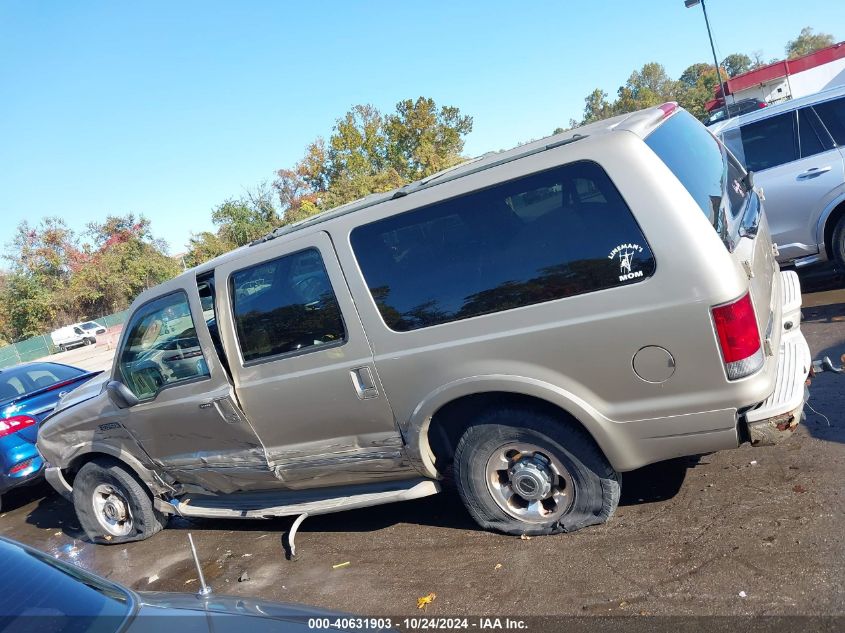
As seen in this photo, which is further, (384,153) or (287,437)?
(384,153)

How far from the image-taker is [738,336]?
3.20 m

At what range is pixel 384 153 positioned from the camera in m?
39.6

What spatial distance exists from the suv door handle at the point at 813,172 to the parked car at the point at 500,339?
310 centimetres

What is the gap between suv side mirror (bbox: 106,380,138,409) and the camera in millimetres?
5094

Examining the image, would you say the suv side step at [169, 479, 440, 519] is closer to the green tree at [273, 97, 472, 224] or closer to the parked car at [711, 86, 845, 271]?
the parked car at [711, 86, 845, 271]

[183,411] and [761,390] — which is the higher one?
[183,411]

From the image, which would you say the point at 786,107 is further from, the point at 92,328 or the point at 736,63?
the point at 736,63

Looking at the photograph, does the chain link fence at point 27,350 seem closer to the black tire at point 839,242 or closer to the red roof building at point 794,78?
the black tire at point 839,242

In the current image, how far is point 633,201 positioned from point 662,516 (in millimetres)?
1864

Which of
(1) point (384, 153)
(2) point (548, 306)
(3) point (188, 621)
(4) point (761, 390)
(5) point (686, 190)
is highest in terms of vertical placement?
(1) point (384, 153)

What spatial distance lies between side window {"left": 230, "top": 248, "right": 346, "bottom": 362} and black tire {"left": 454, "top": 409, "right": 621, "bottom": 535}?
1.05 metres

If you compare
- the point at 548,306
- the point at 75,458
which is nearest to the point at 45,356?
the point at 75,458

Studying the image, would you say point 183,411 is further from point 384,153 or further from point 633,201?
point 384,153

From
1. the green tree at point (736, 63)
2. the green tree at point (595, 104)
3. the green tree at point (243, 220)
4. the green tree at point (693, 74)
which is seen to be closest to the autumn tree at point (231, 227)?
the green tree at point (243, 220)
